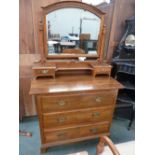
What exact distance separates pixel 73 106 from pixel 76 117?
167 millimetres

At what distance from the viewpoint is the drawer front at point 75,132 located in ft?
5.27

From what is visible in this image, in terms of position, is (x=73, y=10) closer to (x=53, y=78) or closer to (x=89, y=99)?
(x=53, y=78)

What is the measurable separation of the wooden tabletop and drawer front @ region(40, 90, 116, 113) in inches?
3.1

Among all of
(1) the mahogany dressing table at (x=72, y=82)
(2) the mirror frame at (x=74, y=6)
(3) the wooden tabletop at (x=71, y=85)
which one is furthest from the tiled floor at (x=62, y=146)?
(2) the mirror frame at (x=74, y=6)

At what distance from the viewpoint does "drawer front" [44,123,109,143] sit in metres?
1.61

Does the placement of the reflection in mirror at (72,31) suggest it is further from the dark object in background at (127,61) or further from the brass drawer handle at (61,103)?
the brass drawer handle at (61,103)

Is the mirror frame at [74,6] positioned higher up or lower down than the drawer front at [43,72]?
higher up

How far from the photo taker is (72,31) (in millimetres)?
1713

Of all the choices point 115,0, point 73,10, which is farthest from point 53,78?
point 115,0

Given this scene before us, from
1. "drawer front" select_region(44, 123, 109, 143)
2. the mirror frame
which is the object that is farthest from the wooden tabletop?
"drawer front" select_region(44, 123, 109, 143)

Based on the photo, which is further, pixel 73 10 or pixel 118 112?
pixel 118 112

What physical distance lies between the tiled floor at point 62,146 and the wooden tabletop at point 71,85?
2.86 feet
